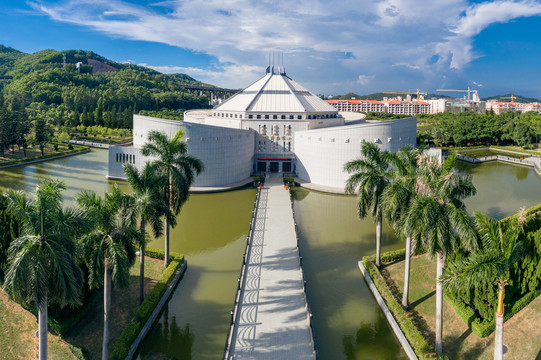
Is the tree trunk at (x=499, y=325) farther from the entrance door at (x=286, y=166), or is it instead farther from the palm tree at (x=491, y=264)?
the entrance door at (x=286, y=166)

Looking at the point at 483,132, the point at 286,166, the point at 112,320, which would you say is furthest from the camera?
the point at 483,132

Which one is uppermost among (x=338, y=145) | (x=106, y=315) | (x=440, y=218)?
(x=338, y=145)

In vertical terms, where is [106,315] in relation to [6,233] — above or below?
below

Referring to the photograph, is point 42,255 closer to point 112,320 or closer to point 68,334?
point 68,334

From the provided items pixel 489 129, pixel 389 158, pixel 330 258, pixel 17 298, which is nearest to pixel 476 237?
pixel 389 158

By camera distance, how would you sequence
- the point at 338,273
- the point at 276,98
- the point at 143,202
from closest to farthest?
the point at 143,202 → the point at 338,273 → the point at 276,98

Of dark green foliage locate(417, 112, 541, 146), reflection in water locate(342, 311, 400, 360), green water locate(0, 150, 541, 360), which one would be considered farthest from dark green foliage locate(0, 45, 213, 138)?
dark green foliage locate(417, 112, 541, 146)

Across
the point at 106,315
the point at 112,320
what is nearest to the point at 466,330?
the point at 106,315

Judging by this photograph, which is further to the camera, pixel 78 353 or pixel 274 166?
pixel 274 166
